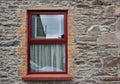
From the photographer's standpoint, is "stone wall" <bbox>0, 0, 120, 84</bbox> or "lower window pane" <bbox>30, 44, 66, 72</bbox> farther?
"lower window pane" <bbox>30, 44, 66, 72</bbox>

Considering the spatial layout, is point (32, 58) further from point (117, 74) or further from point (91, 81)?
point (117, 74)

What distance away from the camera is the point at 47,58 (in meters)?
7.12

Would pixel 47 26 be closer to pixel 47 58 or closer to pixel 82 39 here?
pixel 47 58

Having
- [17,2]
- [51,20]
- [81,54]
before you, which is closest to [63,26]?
[51,20]

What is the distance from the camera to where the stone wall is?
22.7 ft

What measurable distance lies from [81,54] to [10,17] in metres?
1.99

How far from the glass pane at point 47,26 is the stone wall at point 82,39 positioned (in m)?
0.27

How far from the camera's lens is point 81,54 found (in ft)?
22.8

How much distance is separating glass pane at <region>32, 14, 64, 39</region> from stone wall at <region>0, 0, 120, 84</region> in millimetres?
267

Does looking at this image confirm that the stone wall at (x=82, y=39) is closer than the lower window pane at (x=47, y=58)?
Yes

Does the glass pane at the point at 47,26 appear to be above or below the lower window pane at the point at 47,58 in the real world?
above

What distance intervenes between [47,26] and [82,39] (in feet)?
3.14

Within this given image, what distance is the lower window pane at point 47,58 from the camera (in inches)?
279

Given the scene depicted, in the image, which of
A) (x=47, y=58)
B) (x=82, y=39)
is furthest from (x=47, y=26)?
(x=82, y=39)
